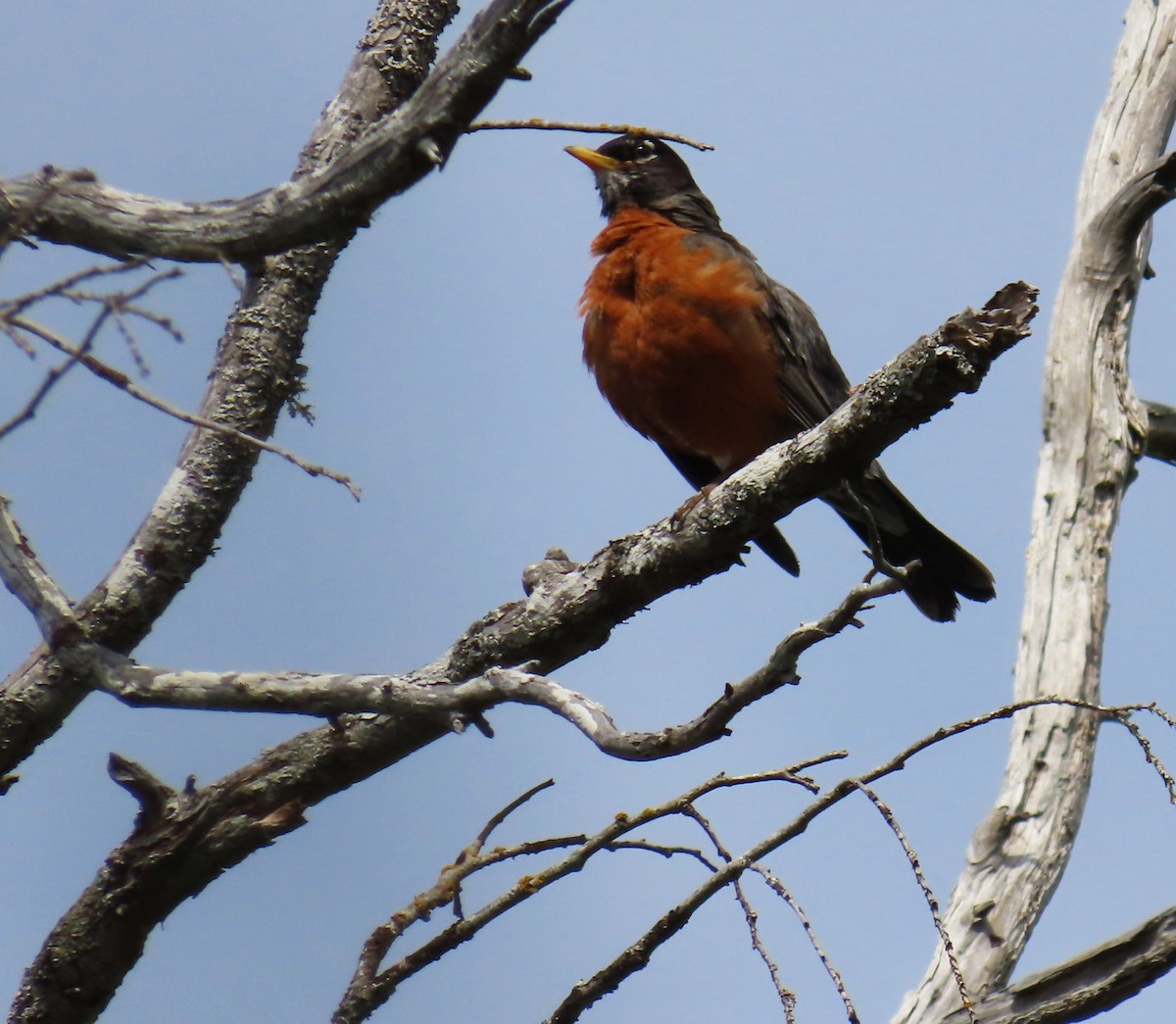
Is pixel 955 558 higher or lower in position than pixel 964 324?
higher

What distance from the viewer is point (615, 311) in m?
5.71

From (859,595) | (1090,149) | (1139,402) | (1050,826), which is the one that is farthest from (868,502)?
(859,595)

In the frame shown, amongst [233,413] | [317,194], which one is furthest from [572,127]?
[233,413]

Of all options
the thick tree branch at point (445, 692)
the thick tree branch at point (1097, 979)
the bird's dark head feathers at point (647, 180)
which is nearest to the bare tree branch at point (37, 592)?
the thick tree branch at point (445, 692)

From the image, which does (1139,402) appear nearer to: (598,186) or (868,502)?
(868,502)

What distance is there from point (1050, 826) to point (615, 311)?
8.71ft

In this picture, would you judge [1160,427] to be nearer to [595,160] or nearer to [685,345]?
[685,345]

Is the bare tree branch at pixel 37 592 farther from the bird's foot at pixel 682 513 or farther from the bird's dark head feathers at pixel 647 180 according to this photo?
the bird's dark head feathers at pixel 647 180

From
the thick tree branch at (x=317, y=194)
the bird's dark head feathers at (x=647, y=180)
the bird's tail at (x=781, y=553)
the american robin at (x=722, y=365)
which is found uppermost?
the bird's dark head feathers at (x=647, y=180)

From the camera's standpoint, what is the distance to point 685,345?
5.51 meters

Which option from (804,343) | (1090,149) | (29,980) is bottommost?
(29,980)

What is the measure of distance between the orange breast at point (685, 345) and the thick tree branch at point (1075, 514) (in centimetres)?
117

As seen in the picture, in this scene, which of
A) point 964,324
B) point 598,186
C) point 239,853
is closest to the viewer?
point 964,324

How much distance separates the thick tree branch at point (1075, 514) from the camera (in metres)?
4.45
